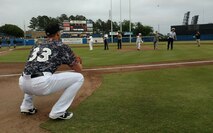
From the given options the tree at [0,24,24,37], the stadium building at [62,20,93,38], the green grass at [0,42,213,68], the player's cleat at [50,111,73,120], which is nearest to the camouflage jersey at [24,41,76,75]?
the player's cleat at [50,111,73,120]

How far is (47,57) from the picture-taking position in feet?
16.6

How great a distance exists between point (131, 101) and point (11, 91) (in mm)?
3409

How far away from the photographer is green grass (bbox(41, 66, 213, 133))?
476 centimetres

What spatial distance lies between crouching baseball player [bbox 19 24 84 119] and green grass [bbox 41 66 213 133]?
0.38 m

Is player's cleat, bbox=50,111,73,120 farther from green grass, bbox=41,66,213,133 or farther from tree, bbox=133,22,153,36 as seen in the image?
tree, bbox=133,22,153,36

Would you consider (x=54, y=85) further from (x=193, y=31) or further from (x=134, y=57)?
(x=193, y=31)

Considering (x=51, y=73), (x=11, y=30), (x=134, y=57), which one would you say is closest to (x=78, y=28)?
(x=11, y=30)

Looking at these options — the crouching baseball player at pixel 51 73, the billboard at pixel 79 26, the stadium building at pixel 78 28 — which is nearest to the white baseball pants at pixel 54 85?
the crouching baseball player at pixel 51 73

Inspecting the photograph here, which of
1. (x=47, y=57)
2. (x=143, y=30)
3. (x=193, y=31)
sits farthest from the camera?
(x=143, y=30)

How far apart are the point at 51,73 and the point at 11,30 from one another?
109815 mm

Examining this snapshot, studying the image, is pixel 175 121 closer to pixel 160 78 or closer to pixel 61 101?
pixel 61 101

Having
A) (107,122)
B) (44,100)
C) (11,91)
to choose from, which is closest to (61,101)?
(107,122)

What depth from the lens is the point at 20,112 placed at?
19.1ft

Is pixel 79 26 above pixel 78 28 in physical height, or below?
above
